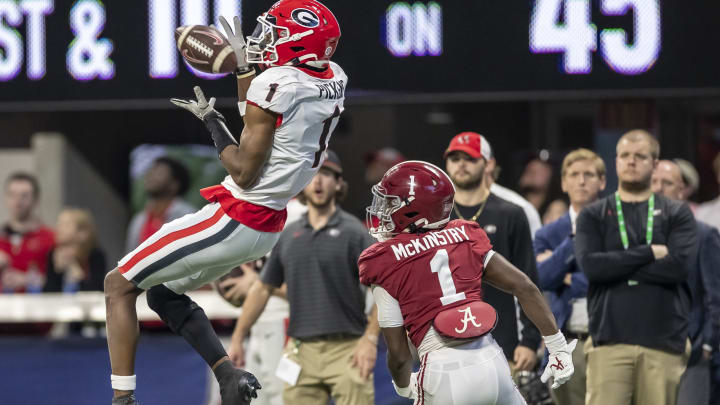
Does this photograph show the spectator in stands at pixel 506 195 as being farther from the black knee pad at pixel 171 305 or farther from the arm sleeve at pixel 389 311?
the arm sleeve at pixel 389 311

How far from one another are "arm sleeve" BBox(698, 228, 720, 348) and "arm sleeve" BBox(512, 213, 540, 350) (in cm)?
92

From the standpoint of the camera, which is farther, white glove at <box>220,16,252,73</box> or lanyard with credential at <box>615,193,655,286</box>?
lanyard with credential at <box>615,193,655,286</box>

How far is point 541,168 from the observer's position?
31.7ft

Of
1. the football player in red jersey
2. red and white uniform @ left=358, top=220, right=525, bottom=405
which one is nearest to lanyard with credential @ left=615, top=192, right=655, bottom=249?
the football player in red jersey

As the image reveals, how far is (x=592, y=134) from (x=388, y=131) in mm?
2007

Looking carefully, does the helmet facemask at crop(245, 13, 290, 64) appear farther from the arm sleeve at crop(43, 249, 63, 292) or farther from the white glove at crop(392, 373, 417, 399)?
the arm sleeve at crop(43, 249, 63, 292)

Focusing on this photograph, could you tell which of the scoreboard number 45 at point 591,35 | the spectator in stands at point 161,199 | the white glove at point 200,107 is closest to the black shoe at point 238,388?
the white glove at point 200,107

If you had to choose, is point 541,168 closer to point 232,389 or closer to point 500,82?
point 500,82

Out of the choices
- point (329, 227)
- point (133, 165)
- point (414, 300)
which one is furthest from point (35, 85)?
point (414, 300)

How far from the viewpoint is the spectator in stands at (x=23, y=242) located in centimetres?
1021

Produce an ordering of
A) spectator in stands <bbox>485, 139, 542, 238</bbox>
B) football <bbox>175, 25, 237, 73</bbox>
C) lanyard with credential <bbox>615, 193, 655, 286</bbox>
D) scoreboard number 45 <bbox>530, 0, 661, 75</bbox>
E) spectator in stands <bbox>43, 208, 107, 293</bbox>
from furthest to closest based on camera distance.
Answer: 1. spectator in stands <bbox>43, 208, 107, 293</bbox>
2. scoreboard number 45 <bbox>530, 0, 661, 75</bbox>
3. spectator in stands <bbox>485, 139, 542, 238</bbox>
4. lanyard with credential <bbox>615, 193, 655, 286</bbox>
5. football <bbox>175, 25, 237, 73</bbox>

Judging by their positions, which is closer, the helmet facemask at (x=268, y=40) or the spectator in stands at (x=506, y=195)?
the helmet facemask at (x=268, y=40)

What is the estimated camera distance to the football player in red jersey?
4293 millimetres

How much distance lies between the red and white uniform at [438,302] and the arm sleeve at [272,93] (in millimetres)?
672
